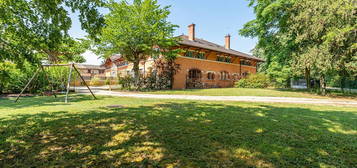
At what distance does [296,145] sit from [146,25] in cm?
1492

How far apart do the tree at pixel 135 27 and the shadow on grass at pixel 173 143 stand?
12075mm

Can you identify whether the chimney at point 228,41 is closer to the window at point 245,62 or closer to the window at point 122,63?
the window at point 245,62

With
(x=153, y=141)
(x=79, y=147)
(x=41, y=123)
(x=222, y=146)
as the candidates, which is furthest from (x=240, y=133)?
(x=41, y=123)

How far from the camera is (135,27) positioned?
15.5 m

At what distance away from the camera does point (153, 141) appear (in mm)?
→ 3104

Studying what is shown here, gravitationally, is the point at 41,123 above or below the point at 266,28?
below

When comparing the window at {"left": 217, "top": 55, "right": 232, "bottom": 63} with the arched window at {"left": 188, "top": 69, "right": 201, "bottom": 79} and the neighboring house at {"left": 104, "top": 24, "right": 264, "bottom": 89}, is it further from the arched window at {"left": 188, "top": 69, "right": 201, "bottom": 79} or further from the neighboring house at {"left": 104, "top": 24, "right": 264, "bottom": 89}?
the arched window at {"left": 188, "top": 69, "right": 201, "bottom": 79}

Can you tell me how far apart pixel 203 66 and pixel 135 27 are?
11.0 m

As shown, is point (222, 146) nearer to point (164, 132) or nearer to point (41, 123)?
point (164, 132)

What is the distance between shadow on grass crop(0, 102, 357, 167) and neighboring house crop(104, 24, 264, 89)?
15317 millimetres

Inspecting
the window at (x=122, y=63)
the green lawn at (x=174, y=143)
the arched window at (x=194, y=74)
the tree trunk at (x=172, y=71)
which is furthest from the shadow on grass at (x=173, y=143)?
the window at (x=122, y=63)

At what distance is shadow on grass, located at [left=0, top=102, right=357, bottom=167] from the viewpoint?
240 cm

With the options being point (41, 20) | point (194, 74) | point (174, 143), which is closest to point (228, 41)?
point (194, 74)

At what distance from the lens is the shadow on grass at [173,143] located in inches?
94.5
